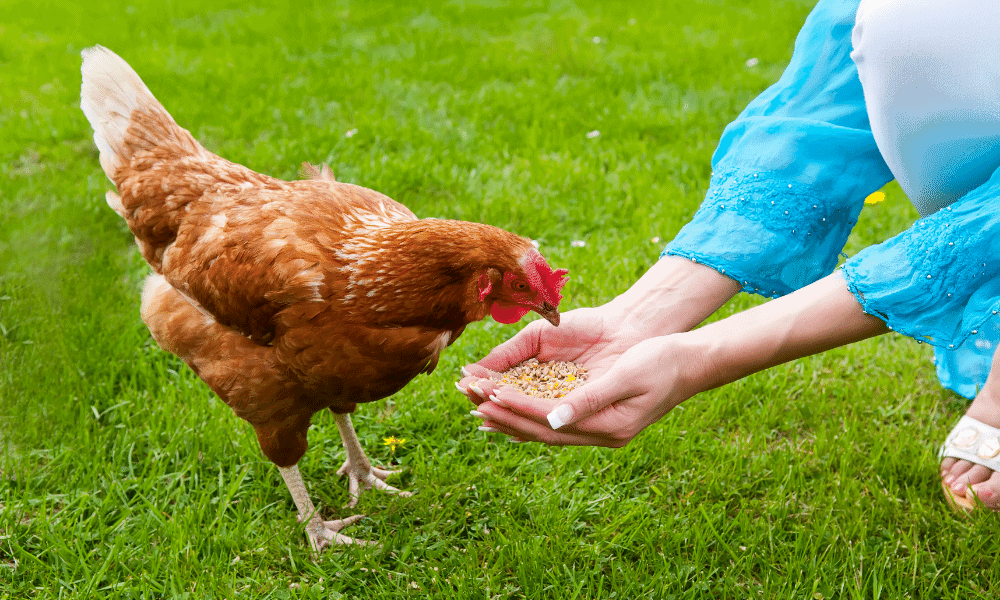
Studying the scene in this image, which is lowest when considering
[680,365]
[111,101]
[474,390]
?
[474,390]

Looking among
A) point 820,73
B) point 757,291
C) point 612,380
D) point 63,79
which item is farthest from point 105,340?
point 63,79

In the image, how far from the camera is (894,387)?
316 cm

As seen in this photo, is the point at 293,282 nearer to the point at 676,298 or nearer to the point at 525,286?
the point at 525,286

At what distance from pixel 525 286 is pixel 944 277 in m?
1.02

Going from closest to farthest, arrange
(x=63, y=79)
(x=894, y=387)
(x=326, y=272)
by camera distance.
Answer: (x=326, y=272) → (x=894, y=387) → (x=63, y=79)

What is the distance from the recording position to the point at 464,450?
9.62 feet

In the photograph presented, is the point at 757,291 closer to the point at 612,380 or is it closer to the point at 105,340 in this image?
the point at 612,380

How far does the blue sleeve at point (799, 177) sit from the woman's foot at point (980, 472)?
586 millimetres

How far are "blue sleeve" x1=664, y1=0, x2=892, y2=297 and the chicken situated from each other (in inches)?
26.2

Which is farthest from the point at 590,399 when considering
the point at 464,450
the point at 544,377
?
the point at 464,450

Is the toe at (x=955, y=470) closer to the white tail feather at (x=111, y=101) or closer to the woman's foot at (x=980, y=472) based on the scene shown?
the woman's foot at (x=980, y=472)

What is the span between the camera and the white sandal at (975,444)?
2311 millimetres

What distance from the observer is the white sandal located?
2311 mm

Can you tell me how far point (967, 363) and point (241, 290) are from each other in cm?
226
